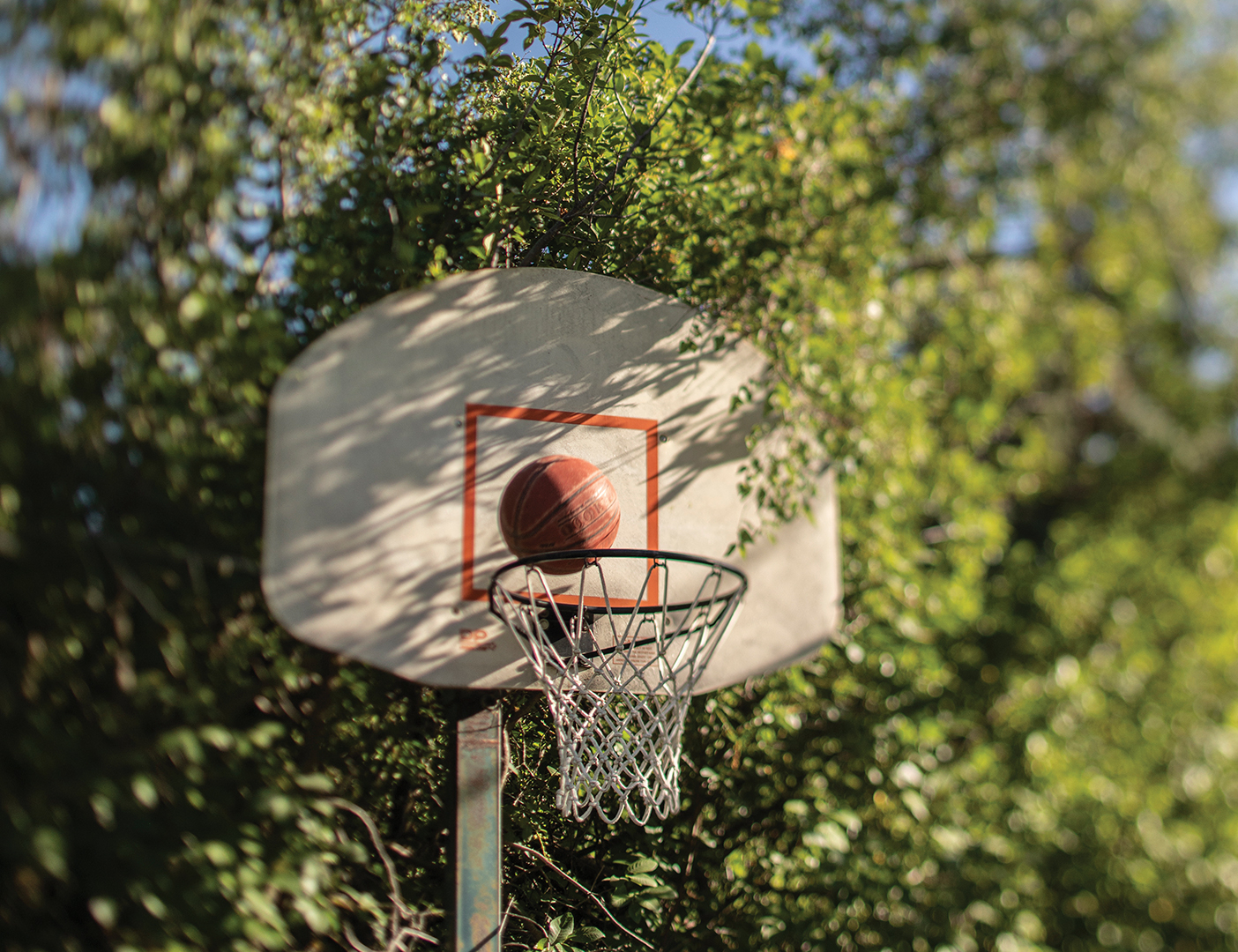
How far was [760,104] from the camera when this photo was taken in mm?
3482

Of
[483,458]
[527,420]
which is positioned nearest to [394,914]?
[483,458]

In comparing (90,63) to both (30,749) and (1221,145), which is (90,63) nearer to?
(30,749)

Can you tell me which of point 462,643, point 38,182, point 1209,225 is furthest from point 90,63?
point 1209,225

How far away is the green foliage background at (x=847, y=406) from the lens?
7.84ft

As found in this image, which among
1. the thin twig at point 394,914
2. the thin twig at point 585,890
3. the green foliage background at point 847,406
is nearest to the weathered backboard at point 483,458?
the green foliage background at point 847,406

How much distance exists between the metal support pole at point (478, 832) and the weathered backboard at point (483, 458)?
0.73ft

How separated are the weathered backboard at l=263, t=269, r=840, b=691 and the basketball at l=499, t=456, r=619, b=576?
0.29ft

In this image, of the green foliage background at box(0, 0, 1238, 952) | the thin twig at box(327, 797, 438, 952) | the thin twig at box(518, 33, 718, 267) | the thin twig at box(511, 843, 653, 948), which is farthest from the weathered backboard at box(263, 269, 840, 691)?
the thin twig at box(511, 843, 653, 948)

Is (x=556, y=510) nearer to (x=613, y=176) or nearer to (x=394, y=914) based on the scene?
(x=394, y=914)

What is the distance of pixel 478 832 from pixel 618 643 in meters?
0.71

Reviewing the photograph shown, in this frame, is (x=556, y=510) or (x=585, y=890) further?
(x=585, y=890)

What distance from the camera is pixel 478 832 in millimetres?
2736

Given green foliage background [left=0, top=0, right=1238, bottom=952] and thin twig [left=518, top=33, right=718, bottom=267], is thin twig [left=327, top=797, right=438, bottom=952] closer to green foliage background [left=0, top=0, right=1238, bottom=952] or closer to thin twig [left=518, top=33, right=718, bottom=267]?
green foliage background [left=0, top=0, right=1238, bottom=952]

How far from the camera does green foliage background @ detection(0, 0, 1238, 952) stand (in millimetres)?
2391
